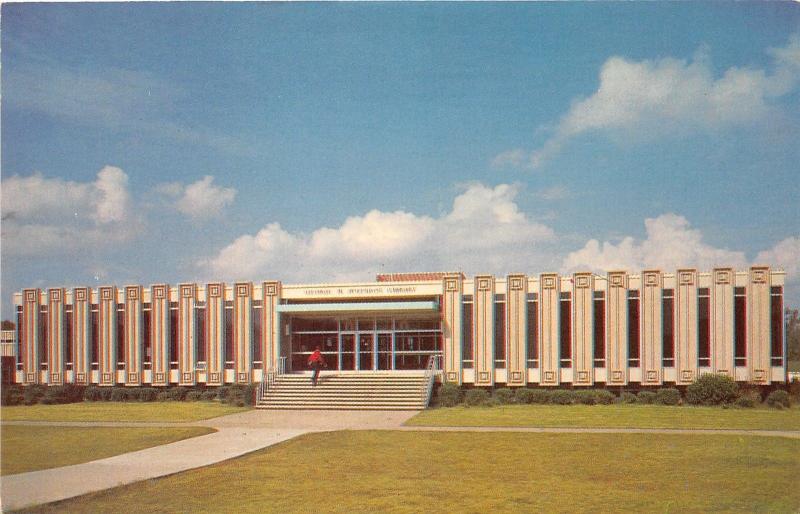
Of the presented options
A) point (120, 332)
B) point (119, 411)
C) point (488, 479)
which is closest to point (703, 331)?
point (488, 479)

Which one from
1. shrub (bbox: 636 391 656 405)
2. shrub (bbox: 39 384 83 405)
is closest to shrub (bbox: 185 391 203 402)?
shrub (bbox: 39 384 83 405)

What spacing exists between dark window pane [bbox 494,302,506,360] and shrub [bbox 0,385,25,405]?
2110 cm

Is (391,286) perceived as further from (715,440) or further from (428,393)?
(715,440)

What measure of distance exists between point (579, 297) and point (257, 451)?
17.5 meters

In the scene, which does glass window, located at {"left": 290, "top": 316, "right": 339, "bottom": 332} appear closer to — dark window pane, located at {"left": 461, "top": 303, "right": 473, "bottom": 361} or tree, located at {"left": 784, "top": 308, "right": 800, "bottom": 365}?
dark window pane, located at {"left": 461, "top": 303, "right": 473, "bottom": 361}

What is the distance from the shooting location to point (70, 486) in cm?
1278

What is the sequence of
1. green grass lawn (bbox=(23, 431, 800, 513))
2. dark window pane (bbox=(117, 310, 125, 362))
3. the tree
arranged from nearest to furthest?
1. green grass lawn (bbox=(23, 431, 800, 513))
2. dark window pane (bbox=(117, 310, 125, 362))
3. the tree

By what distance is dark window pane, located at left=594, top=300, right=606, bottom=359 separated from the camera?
30.5m

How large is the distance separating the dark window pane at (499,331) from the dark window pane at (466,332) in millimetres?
1058

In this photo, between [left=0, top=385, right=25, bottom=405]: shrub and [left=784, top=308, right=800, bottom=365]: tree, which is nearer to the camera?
[left=0, top=385, right=25, bottom=405]: shrub

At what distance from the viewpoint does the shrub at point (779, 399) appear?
26.9m

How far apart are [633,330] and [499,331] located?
535cm

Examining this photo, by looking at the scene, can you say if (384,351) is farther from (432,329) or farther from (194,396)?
(194,396)

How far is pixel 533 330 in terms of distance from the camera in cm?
3120
